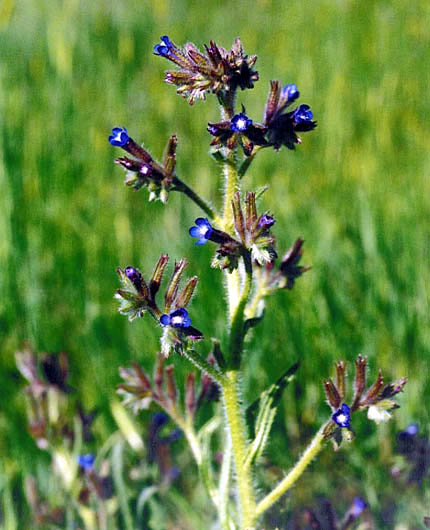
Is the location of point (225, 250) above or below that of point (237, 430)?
above

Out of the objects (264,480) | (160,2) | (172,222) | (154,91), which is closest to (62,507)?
(264,480)

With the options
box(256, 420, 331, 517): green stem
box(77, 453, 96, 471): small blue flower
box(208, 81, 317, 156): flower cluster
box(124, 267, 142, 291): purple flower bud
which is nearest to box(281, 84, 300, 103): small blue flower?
box(208, 81, 317, 156): flower cluster

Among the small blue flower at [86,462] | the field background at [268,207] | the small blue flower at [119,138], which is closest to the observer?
the small blue flower at [119,138]

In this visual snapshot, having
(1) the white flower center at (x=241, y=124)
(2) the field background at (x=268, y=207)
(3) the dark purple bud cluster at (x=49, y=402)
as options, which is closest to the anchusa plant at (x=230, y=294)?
(1) the white flower center at (x=241, y=124)

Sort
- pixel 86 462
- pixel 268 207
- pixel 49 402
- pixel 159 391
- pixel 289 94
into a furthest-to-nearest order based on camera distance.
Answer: pixel 268 207, pixel 49 402, pixel 86 462, pixel 159 391, pixel 289 94

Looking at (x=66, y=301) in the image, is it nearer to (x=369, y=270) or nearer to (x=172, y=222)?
(x=172, y=222)

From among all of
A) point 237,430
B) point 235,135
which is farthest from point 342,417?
point 235,135

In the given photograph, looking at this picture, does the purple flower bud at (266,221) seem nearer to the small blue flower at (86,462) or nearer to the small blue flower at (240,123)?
the small blue flower at (240,123)

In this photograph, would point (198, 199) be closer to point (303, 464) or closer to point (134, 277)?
point (134, 277)
